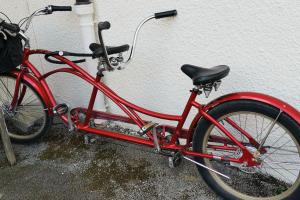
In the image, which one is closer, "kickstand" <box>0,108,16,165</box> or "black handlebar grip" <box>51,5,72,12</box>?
"black handlebar grip" <box>51,5,72,12</box>

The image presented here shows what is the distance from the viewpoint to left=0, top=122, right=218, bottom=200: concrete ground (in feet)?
9.04

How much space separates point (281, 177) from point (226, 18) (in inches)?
57.2

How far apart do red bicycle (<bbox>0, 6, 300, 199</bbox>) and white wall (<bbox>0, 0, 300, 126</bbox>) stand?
234mm

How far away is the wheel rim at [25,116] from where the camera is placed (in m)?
3.42

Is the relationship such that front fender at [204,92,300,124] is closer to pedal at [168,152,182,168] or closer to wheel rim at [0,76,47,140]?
pedal at [168,152,182,168]

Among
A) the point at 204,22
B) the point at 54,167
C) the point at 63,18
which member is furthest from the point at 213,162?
the point at 63,18

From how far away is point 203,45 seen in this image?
2684mm

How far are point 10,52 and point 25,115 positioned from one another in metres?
0.90

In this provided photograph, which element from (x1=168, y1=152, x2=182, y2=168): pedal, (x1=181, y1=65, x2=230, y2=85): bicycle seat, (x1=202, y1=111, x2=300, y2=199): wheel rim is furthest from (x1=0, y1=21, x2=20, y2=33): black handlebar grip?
(x1=202, y1=111, x2=300, y2=199): wheel rim

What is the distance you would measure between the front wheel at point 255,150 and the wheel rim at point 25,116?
1.81 metres

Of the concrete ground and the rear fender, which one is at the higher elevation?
the rear fender

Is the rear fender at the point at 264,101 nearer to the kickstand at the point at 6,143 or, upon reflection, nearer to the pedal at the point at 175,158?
the pedal at the point at 175,158

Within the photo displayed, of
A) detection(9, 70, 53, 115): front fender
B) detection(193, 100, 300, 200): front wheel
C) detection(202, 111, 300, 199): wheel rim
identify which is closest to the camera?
detection(193, 100, 300, 200): front wheel

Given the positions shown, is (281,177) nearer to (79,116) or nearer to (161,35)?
(161,35)
